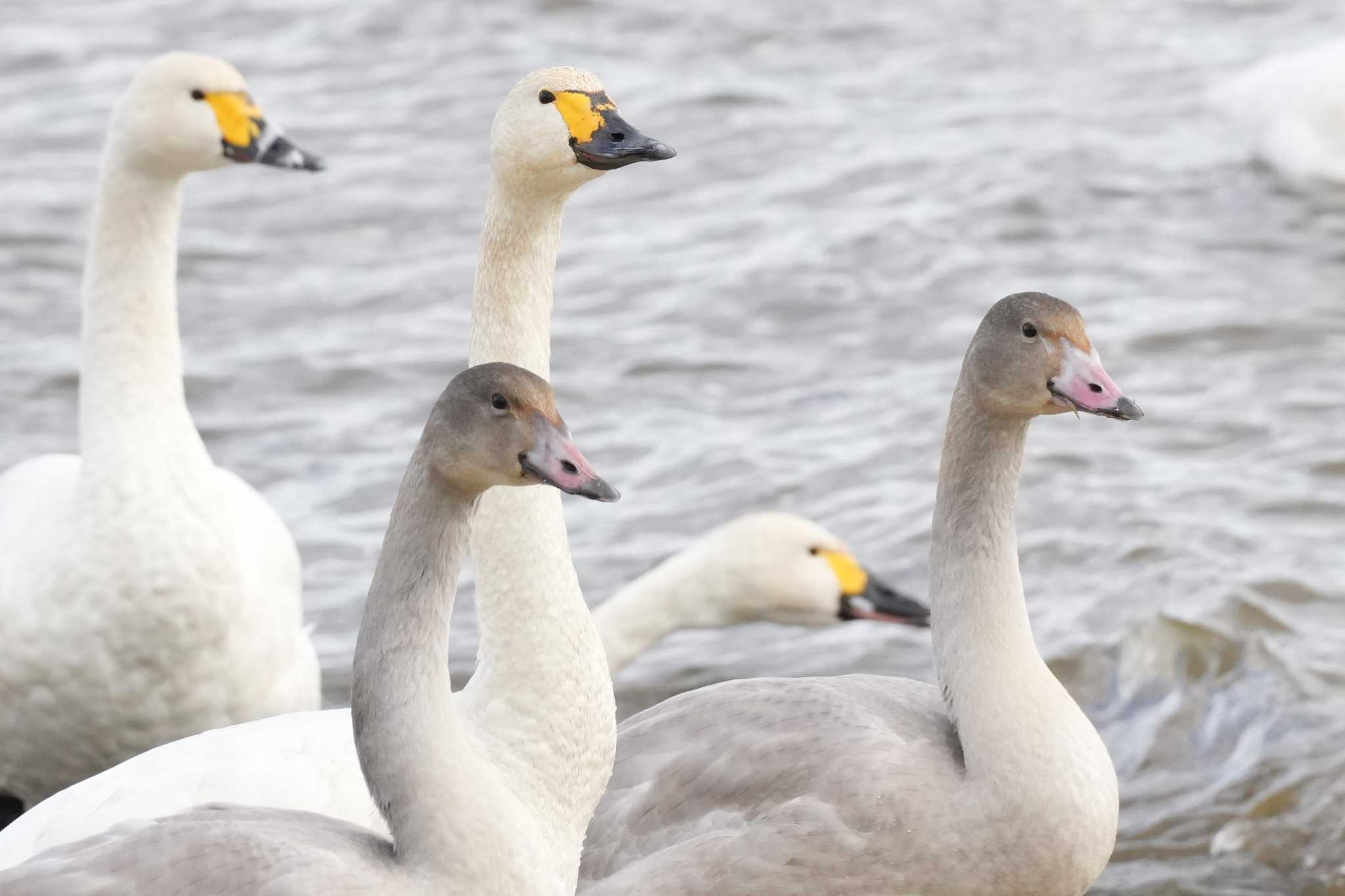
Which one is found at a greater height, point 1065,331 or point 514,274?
point 514,274

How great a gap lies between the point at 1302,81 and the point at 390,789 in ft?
32.1

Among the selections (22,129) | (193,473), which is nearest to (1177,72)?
(22,129)

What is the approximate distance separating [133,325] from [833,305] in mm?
5366

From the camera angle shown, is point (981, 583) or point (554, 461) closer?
point (554, 461)

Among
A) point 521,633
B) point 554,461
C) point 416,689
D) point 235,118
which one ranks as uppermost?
point 235,118

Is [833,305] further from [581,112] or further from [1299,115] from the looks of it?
[581,112]

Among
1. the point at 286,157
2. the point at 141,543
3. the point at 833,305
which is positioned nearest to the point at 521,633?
the point at 141,543

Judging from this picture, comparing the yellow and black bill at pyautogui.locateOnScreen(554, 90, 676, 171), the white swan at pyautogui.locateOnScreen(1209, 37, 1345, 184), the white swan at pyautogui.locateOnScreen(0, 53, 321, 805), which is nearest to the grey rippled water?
the white swan at pyautogui.locateOnScreen(1209, 37, 1345, 184)

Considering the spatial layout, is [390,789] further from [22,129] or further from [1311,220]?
[22,129]

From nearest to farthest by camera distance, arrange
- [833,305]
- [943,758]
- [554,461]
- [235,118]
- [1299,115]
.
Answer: [554,461] < [943,758] < [235,118] < [833,305] < [1299,115]

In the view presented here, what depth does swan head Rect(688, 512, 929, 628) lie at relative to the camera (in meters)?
7.26

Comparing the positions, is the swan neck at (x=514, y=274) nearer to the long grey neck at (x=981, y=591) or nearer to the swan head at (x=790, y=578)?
the long grey neck at (x=981, y=591)

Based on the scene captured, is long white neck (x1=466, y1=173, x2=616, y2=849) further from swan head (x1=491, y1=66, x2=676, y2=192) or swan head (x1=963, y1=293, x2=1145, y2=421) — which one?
swan head (x1=963, y1=293, x2=1145, y2=421)

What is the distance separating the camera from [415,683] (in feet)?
12.8
